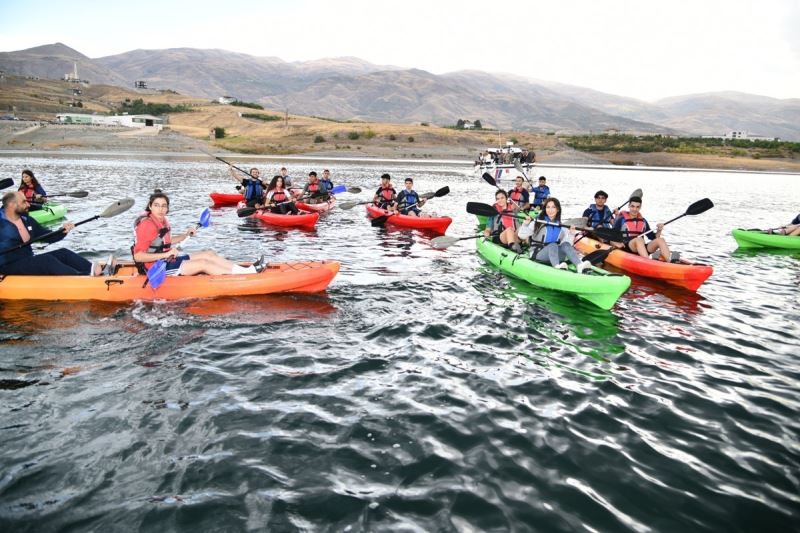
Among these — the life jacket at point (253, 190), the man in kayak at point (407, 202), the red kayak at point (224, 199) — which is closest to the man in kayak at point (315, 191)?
the life jacket at point (253, 190)

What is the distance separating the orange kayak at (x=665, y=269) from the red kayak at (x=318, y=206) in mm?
10544

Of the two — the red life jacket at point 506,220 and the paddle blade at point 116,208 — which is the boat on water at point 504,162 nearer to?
the red life jacket at point 506,220

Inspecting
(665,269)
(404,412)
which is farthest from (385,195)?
(404,412)

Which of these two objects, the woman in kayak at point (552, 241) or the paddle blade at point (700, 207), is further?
the paddle blade at point (700, 207)

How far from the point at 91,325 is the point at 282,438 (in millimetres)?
4218

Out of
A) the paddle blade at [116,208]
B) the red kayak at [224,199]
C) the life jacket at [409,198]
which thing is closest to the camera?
the paddle blade at [116,208]

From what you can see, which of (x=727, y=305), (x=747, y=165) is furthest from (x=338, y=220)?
(x=747, y=165)

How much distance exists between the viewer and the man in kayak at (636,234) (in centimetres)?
1102

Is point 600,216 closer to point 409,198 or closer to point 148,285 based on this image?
Result: point 409,198

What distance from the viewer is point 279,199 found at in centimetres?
1666

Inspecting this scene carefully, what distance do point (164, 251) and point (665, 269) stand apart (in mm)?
9190

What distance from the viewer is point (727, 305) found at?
9391 mm

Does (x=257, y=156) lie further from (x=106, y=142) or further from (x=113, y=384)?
(x=113, y=384)

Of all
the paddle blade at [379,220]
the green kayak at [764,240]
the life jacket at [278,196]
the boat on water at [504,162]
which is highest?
the boat on water at [504,162]
